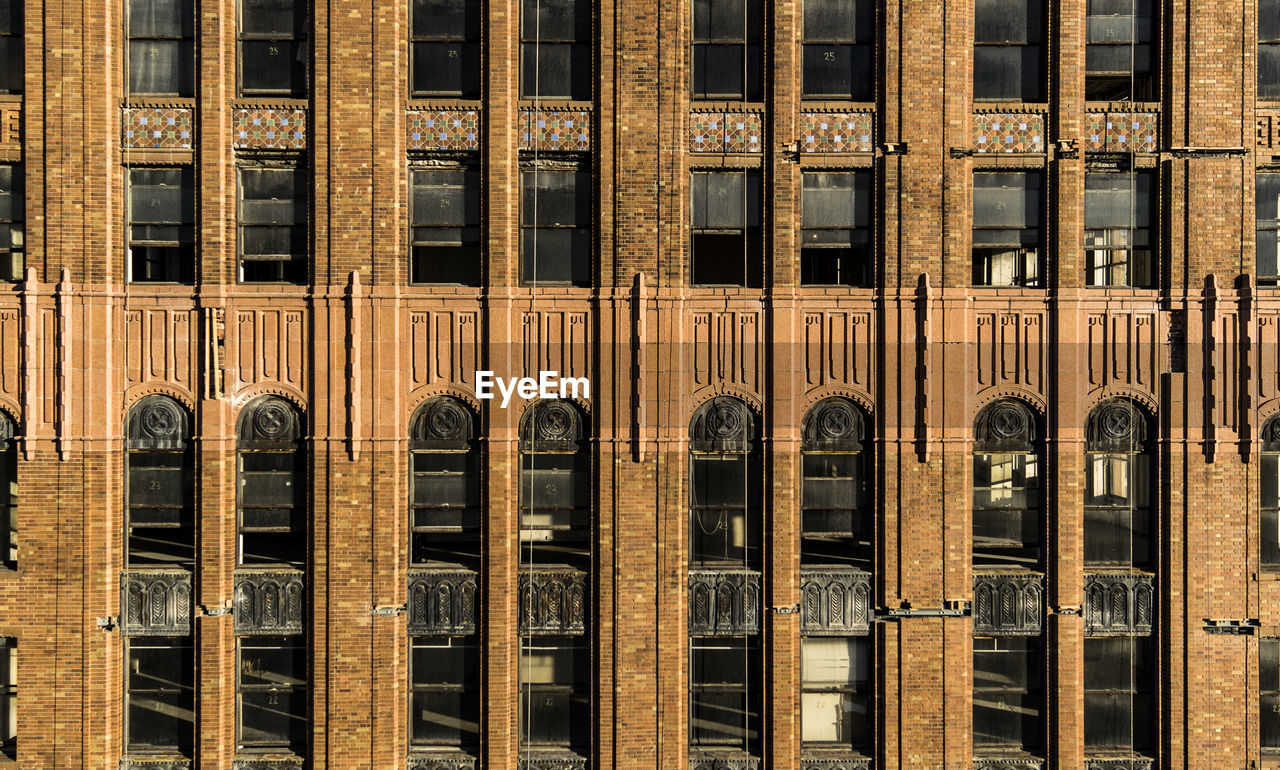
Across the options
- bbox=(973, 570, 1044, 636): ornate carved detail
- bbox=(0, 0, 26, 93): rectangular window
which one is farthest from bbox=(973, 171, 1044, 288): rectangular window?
bbox=(0, 0, 26, 93): rectangular window

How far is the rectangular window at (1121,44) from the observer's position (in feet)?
45.1

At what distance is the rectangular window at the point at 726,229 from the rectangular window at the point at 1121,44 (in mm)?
5945

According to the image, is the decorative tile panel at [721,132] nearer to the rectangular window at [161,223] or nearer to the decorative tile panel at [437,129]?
the decorative tile panel at [437,129]

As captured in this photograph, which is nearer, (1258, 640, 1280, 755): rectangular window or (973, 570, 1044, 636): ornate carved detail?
(973, 570, 1044, 636): ornate carved detail

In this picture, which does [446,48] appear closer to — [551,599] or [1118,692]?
[551,599]

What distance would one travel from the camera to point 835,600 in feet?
44.2

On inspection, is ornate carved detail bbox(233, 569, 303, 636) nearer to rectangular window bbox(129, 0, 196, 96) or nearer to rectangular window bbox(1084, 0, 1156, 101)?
rectangular window bbox(129, 0, 196, 96)

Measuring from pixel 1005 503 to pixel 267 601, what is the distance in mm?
12115

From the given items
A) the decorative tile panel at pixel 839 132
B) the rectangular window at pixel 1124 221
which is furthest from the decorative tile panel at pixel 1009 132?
the decorative tile panel at pixel 839 132

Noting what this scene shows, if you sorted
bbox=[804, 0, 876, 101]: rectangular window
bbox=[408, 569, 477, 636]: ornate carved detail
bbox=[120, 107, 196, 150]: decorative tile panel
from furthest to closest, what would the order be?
1. bbox=[804, 0, 876, 101]: rectangular window
2. bbox=[120, 107, 196, 150]: decorative tile panel
3. bbox=[408, 569, 477, 636]: ornate carved detail

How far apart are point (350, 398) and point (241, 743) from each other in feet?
19.6

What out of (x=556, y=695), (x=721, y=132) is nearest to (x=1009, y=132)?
(x=721, y=132)

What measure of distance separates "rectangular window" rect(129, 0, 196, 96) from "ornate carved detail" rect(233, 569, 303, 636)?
8.01 metres

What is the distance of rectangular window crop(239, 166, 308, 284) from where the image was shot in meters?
13.6
